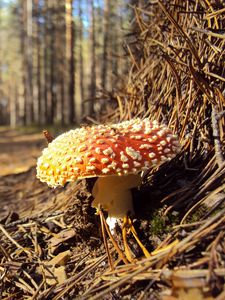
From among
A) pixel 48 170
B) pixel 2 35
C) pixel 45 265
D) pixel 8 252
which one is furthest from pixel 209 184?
pixel 2 35

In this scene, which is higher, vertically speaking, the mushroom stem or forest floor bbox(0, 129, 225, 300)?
the mushroom stem

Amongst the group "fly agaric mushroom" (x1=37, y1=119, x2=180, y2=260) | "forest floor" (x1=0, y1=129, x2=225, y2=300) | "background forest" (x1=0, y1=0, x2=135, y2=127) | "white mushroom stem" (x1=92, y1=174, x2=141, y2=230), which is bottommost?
"forest floor" (x1=0, y1=129, x2=225, y2=300)

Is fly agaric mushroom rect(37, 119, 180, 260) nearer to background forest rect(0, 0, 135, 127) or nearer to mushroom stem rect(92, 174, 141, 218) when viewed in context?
mushroom stem rect(92, 174, 141, 218)

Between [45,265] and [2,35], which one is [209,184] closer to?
[45,265]

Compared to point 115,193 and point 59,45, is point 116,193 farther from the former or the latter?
point 59,45

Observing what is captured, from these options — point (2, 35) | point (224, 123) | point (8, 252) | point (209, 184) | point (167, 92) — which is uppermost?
point (2, 35)

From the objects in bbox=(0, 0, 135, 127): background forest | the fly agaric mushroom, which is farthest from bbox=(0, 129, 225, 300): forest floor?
bbox=(0, 0, 135, 127): background forest

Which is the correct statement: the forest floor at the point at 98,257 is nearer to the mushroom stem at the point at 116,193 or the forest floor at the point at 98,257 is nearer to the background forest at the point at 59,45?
the mushroom stem at the point at 116,193

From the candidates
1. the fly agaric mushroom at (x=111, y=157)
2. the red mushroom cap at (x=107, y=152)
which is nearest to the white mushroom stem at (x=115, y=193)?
the fly agaric mushroom at (x=111, y=157)
